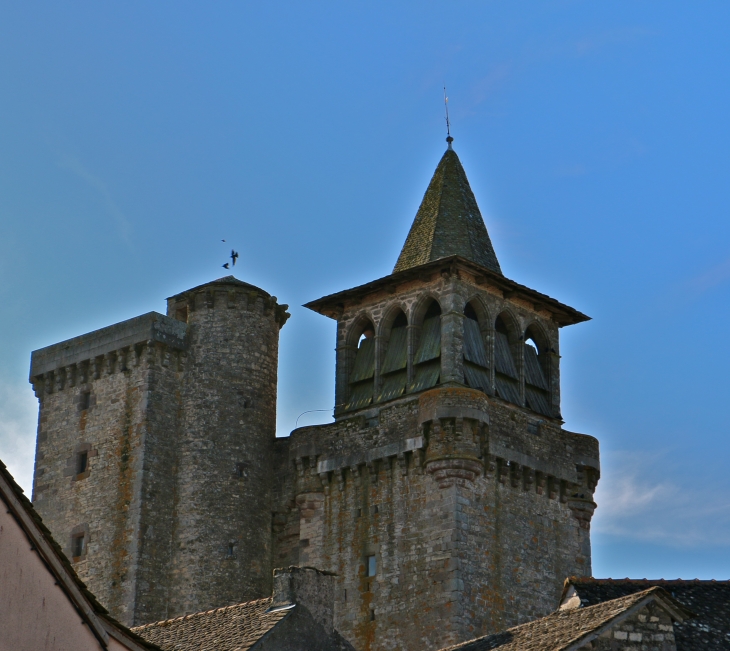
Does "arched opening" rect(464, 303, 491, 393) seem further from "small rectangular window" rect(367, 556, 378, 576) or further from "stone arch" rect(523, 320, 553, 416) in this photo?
"small rectangular window" rect(367, 556, 378, 576)

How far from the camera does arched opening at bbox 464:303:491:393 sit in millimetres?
38406

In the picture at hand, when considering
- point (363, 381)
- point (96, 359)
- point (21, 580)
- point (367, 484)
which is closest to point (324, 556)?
point (367, 484)

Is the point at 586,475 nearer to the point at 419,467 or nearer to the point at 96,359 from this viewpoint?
the point at 419,467

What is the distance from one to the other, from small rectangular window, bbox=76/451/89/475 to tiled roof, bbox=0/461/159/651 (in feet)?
70.0

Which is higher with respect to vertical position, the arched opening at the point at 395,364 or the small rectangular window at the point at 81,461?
the arched opening at the point at 395,364

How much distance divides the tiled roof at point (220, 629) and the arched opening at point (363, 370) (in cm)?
1108

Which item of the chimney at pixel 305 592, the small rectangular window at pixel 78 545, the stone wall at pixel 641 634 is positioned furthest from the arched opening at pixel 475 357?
the stone wall at pixel 641 634

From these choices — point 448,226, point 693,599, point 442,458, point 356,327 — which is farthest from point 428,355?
point 693,599

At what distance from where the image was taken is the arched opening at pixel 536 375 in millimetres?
40188

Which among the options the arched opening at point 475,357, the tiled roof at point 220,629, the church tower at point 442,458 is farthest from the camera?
the arched opening at point 475,357

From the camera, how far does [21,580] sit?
17656mm

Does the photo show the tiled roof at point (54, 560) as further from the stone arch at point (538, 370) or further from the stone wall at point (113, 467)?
the stone arch at point (538, 370)

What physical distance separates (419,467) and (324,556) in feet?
10.3

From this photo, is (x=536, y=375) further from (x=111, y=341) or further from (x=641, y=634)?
(x=641, y=634)
